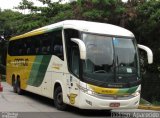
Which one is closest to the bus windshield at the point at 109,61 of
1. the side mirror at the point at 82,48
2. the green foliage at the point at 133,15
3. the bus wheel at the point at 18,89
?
the side mirror at the point at 82,48

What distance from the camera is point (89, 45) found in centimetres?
1491

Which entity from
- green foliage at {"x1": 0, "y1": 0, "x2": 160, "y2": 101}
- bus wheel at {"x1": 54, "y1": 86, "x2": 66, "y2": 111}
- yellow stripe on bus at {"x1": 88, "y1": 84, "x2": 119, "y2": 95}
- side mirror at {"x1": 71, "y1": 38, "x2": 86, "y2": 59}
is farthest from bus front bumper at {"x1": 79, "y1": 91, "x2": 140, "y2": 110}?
green foliage at {"x1": 0, "y1": 0, "x2": 160, "y2": 101}

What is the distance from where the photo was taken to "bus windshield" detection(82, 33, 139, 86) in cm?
1463

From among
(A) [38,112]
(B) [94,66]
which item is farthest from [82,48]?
(A) [38,112]

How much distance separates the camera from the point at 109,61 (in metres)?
14.9

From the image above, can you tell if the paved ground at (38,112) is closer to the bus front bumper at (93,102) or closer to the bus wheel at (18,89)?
the bus front bumper at (93,102)

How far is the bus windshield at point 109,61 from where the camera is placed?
48.0 feet

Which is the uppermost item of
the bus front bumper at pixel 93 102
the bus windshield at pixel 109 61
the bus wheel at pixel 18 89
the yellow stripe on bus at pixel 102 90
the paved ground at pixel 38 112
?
the bus windshield at pixel 109 61

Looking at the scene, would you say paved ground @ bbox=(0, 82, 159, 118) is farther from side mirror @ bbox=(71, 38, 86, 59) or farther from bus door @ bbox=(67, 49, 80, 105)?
side mirror @ bbox=(71, 38, 86, 59)

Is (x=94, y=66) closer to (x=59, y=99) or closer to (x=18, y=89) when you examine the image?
(x=59, y=99)

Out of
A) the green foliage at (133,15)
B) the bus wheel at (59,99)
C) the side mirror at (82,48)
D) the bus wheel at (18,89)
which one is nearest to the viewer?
the side mirror at (82,48)

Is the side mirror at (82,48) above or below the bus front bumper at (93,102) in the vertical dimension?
above

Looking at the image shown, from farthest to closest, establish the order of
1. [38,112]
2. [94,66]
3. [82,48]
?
[38,112]
[94,66]
[82,48]

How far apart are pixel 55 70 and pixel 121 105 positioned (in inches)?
133
